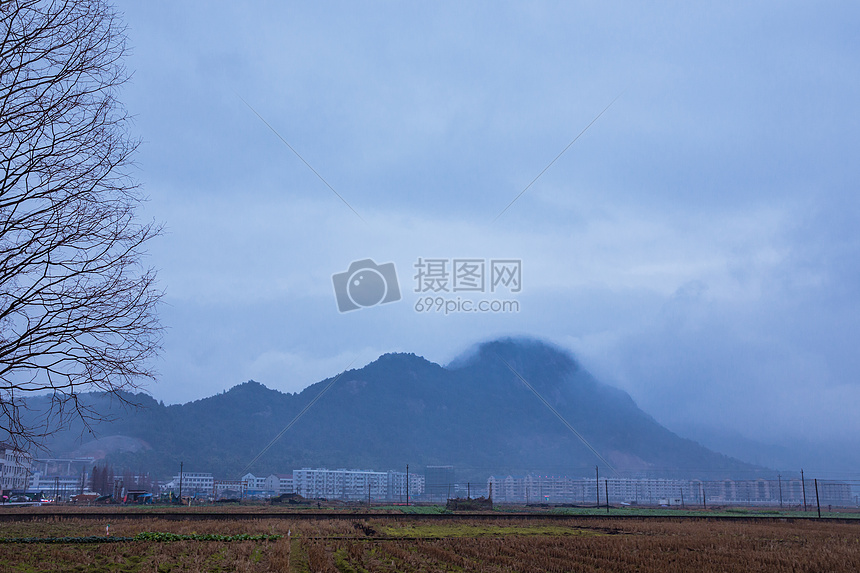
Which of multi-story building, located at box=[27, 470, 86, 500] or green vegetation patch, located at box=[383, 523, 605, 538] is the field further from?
multi-story building, located at box=[27, 470, 86, 500]

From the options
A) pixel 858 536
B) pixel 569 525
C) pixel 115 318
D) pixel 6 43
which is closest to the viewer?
pixel 6 43

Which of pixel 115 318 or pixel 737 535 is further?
pixel 737 535

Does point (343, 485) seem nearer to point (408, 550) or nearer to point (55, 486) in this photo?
point (55, 486)

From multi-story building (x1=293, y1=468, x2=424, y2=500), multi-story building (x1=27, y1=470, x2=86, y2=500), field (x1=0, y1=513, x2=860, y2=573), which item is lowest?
multi-story building (x1=293, y1=468, x2=424, y2=500)

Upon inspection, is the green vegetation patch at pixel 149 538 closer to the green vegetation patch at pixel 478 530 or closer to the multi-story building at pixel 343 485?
the green vegetation patch at pixel 478 530

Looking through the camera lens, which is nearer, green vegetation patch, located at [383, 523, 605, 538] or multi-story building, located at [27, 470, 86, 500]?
green vegetation patch, located at [383, 523, 605, 538]

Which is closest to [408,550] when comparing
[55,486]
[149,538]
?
[149,538]

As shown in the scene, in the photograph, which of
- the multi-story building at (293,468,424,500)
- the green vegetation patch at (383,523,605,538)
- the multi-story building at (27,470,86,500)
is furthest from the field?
the multi-story building at (293,468,424,500)

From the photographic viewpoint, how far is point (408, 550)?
1969 cm

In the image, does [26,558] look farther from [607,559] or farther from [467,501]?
[467,501]

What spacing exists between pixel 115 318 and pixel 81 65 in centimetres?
303

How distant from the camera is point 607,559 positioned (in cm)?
1792

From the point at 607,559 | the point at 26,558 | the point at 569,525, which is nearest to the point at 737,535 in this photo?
the point at 569,525

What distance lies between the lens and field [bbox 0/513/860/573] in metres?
15.6
